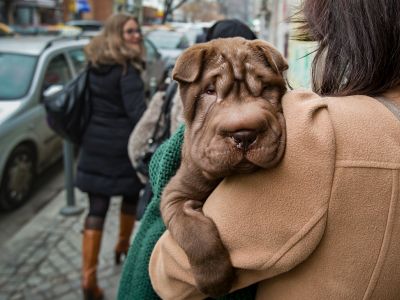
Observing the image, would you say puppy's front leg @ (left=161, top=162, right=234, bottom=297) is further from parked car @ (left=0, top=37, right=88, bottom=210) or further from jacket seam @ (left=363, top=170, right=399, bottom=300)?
parked car @ (left=0, top=37, right=88, bottom=210)

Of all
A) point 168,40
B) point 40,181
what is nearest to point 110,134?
point 40,181

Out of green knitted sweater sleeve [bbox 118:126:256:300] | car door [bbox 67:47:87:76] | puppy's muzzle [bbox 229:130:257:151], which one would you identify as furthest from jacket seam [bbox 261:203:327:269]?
car door [bbox 67:47:87:76]

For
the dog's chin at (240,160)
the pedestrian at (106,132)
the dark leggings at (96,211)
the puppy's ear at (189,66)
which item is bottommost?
the dark leggings at (96,211)

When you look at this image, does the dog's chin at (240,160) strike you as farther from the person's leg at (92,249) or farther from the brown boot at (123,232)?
the brown boot at (123,232)

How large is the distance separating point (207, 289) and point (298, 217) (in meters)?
0.39

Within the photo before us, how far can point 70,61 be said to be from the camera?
8344 millimetres

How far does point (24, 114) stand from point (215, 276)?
228 inches

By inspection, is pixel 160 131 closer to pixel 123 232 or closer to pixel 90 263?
pixel 90 263

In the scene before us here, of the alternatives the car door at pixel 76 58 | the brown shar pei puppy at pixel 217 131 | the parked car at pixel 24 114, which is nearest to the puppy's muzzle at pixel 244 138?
the brown shar pei puppy at pixel 217 131

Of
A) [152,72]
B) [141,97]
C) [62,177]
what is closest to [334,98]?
[141,97]

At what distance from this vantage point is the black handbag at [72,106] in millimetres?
4324

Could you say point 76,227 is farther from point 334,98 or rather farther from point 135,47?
point 334,98

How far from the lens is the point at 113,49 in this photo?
14.2 feet

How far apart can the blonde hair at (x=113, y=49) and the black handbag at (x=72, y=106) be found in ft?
0.59
